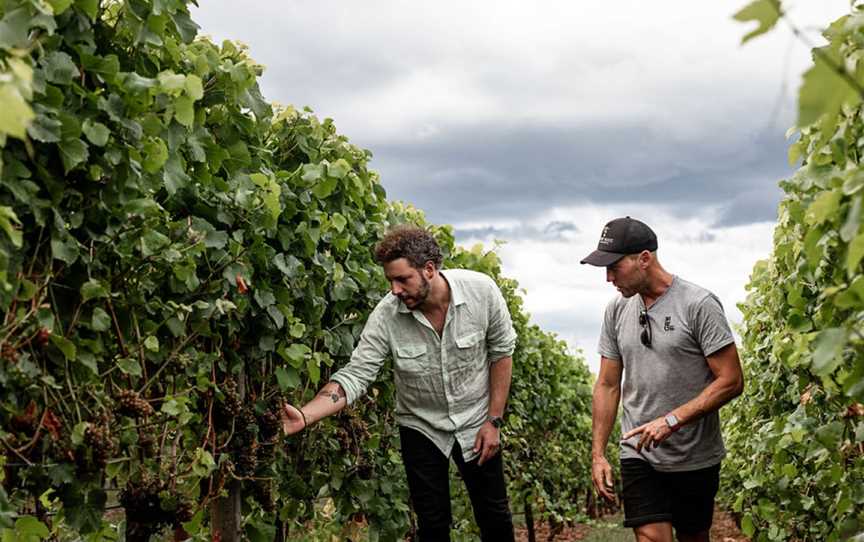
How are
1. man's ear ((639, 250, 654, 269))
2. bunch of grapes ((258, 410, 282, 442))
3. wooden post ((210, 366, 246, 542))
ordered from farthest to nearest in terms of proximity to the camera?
man's ear ((639, 250, 654, 269)), wooden post ((210, 366, 246, 542)), bunch of grapes ((258, 410, 282, 442))

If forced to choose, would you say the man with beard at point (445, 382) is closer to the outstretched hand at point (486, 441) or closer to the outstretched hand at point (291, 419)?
the outstretched hand at point (486, 441)

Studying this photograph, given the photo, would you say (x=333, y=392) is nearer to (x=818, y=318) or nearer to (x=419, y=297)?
(x=419, y=297)

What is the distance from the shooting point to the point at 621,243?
4.62 meters

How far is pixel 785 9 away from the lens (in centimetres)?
130

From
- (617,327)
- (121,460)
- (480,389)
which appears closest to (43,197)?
(121,460)

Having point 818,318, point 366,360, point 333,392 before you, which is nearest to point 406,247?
point 366,360

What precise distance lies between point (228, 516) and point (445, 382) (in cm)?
Answer: 120

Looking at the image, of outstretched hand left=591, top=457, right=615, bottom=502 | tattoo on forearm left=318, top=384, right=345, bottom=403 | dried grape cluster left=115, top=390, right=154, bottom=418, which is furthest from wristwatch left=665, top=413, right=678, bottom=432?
dried grape cluster left=115, top=390, right=154, bottom=418

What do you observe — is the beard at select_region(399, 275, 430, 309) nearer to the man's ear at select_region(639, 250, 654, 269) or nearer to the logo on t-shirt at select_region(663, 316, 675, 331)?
the man's ear at select_region(639, 250, 654, 269)

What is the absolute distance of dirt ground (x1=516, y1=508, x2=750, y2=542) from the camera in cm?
1226

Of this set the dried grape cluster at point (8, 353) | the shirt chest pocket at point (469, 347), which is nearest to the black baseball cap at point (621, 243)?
the shirt chest pocket at point (469, 347)

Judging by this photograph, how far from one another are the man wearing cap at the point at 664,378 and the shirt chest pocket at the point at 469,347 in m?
0.67

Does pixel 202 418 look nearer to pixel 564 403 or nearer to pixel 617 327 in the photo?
pixel 617 327

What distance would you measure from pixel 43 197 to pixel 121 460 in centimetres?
94
